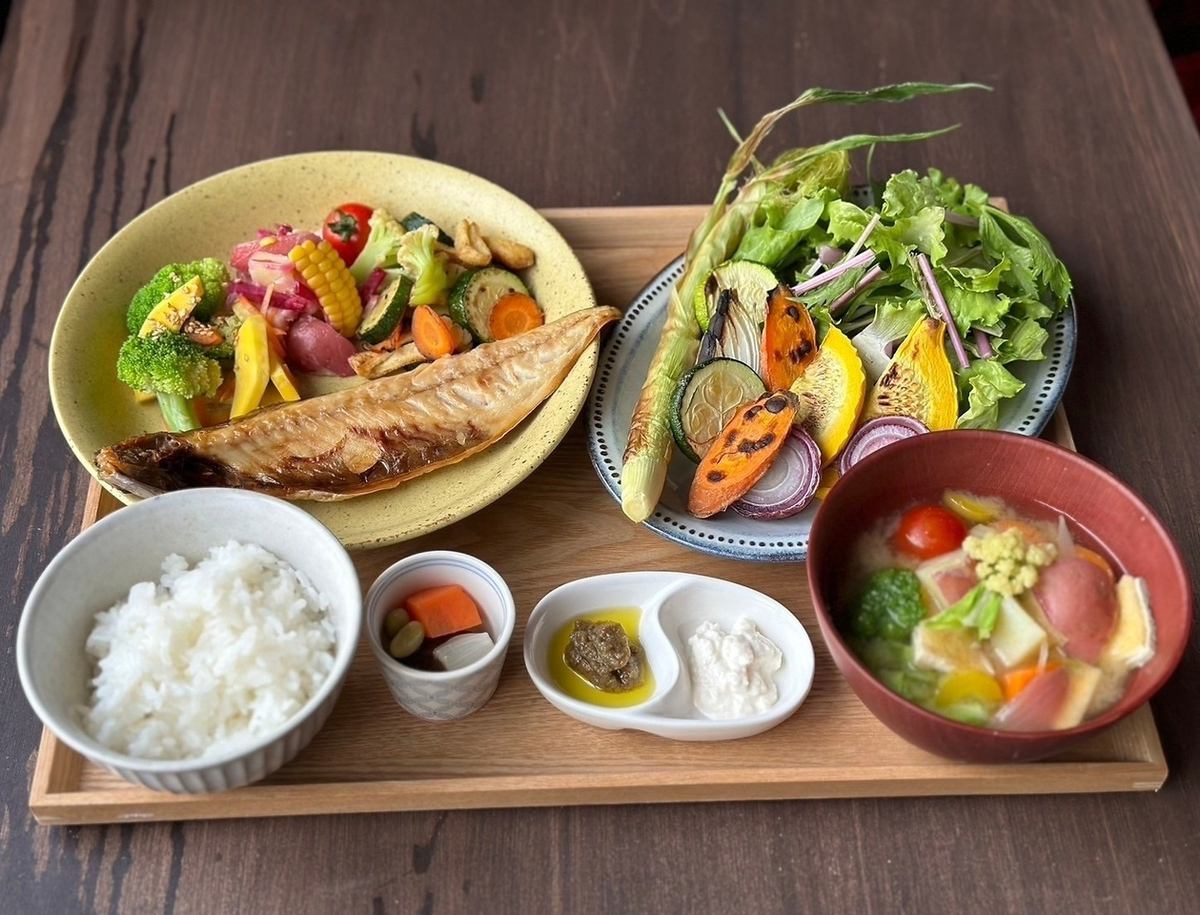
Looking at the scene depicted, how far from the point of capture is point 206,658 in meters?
1.84

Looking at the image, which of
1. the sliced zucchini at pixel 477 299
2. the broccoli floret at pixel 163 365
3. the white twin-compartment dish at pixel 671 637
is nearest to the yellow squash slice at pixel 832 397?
the white twin-compartment dish at pixel 671 637

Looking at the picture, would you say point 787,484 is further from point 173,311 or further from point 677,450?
point 173,311

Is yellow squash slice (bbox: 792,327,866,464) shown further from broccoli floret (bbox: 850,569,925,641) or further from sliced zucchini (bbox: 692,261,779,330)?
broccoli floret (bbox: 850,569,925,641)

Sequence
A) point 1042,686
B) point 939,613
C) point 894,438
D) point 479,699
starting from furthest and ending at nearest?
point 894,438
point 479,699
point 939,613
point 1042,686

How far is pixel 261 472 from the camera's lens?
2.29 metres

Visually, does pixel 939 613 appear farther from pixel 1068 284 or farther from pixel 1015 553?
pixel 1068 284

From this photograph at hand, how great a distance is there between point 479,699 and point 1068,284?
1.57 metres

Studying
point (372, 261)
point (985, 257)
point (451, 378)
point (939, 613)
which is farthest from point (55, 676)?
point (985, 257)

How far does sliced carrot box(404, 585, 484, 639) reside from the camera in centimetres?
201

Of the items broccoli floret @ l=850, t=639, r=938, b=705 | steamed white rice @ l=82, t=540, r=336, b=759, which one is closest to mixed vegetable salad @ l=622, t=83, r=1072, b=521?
broccoli floret @ l=850, t=639, r=938, b=705

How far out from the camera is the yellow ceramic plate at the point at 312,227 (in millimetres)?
2260

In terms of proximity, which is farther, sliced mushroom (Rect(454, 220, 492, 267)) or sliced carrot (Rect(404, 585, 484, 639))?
sliced mushroom (Rect(454, 220, 492, 267))

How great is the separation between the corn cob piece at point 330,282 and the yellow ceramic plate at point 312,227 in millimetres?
153

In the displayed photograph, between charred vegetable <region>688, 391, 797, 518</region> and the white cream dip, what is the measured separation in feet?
0.85
